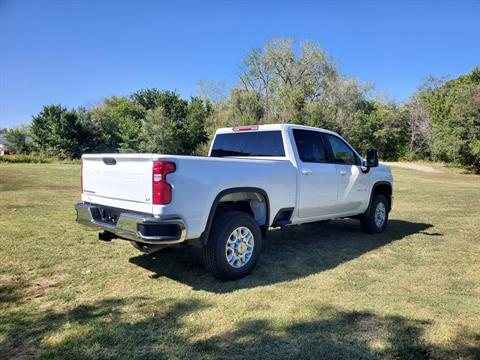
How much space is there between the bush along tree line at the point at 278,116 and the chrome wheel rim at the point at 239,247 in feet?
115

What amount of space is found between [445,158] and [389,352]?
39.2 meters

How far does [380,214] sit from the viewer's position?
7797mm

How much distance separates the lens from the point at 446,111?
38.2 m

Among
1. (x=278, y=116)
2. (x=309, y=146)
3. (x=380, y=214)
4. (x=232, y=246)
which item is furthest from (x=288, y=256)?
(x=278, y=116)

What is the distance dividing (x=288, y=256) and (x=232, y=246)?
150 centimetres

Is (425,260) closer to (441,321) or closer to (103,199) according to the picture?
(441,321)

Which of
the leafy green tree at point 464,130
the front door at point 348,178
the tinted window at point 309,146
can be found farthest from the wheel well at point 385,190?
the leafy green tree at point 464,130

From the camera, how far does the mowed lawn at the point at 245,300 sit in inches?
127

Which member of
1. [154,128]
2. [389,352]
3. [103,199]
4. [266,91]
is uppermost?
[266,91]

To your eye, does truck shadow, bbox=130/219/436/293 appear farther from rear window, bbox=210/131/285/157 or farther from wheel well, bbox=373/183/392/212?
rear window, bbox=210/131/285/157

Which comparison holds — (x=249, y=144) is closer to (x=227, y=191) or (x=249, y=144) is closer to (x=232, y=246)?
(x=227, y=191)

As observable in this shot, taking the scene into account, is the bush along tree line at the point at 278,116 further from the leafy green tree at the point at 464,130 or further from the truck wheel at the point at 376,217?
the truck wheel at the point at 376,217

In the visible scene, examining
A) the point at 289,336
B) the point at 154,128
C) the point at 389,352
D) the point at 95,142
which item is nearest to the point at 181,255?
the point at 289,336

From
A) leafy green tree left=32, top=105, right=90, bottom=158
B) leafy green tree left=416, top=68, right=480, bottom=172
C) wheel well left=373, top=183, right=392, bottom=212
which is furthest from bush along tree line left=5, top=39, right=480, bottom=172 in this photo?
wheel well left=373, top=183, right=392, bottom=212
